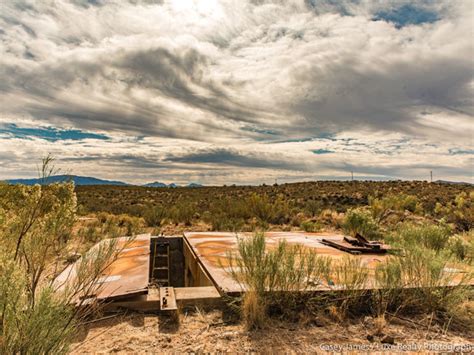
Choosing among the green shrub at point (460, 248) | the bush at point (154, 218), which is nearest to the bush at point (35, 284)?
the green shrub at point (460, 248)

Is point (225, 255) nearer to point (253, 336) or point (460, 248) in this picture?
point (253, 336)

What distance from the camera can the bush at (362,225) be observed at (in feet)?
31.8

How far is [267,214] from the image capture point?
1522cm

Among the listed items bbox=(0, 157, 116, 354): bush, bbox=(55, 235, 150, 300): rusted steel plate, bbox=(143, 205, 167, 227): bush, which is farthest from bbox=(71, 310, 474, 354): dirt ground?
bbox=(143, 205, 167, 227): bush

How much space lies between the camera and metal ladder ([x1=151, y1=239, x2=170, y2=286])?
759 cm

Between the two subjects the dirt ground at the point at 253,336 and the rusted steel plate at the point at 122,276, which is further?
the rusted steel plate at the point at 122,276

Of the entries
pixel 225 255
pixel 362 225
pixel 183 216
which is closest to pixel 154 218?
pixel 183 216

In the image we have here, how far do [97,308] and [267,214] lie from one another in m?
11.9

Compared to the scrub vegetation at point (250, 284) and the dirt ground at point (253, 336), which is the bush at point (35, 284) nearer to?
the scrub vegetation at point (250, 284)

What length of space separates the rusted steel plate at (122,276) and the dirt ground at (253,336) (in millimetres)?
338

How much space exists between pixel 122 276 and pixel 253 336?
7.44ft

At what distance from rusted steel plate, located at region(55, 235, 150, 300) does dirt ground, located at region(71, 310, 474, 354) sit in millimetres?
338

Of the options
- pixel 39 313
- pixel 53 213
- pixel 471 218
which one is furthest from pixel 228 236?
pixel 471 218

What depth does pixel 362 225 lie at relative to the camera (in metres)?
9.84
